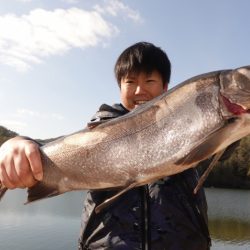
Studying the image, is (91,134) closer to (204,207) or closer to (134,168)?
(134,168)

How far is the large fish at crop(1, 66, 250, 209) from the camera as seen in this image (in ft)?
8.92

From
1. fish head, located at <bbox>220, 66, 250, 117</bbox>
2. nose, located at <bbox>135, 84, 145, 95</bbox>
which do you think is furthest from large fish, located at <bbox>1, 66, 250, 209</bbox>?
nose, located at <bbox>135, 84, 145, 95</bbox>

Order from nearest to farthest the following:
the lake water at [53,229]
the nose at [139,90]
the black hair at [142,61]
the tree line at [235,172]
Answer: the nose at [139,90]
the black hair at [142,61]
the lake water at [53,229]
the tree line at [235,172]

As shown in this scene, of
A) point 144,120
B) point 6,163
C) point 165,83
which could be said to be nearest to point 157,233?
point 144,120

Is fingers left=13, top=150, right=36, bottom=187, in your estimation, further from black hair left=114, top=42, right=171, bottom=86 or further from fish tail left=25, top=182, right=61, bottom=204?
black hair left=114, top=42, right=171, bottom=86

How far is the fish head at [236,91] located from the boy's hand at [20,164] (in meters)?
1.63

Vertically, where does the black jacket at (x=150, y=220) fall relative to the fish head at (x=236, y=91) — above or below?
below

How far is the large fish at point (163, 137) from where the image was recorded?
2.72 metres

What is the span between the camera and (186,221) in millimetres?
3520

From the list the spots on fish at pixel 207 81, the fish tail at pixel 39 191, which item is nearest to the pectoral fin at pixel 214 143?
the spots on fish at pixel 207 81

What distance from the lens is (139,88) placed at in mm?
4172

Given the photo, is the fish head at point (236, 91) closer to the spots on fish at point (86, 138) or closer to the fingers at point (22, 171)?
the spots on fish at point (86, 138)

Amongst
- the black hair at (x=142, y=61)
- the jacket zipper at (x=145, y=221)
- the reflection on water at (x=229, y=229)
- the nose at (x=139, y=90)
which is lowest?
the reflection on water at (x=229, y=229)

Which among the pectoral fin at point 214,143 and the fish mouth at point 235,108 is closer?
the pectoral fin at point 214,143
